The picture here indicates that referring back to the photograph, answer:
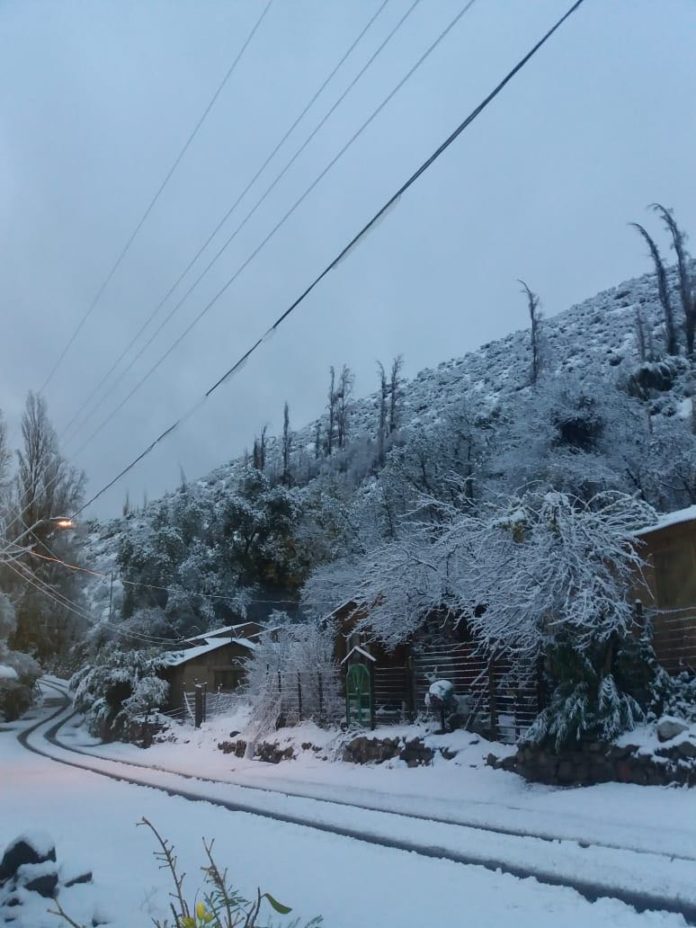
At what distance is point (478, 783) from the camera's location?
15000 mm

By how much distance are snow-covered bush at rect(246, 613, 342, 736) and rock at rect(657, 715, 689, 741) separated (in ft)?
37.4

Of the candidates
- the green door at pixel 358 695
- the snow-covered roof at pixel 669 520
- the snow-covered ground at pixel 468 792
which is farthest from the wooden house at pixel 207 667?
the snow-covered roof at pixel 669 520

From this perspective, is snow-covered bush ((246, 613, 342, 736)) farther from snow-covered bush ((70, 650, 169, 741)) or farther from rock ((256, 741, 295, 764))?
snow-covered bush ((70, 650, 169, 741))

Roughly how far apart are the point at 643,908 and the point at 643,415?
75.6ft

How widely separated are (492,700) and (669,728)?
15.0 feet

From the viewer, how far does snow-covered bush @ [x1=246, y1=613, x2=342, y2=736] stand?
23.3 metres

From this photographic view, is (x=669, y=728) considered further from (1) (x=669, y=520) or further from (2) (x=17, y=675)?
(2) (x=17, y=675)

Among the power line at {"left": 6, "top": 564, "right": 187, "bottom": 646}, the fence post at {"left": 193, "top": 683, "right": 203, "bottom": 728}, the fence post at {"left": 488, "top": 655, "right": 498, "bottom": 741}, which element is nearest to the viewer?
the fence post at {"left": 488, "top": 655, "right": 498, "bottom": 741}

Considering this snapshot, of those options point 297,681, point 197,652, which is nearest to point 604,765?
point 297,681

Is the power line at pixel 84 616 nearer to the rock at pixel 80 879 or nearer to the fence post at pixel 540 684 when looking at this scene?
the fence post at pixel 540 684

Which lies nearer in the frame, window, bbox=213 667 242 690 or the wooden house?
the wooden house

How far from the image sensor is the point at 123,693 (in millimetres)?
36344

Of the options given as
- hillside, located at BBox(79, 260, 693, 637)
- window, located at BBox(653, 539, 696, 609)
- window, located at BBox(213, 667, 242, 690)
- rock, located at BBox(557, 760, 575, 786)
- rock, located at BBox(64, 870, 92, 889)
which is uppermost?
hillside, located at BBox(79, 260, 693, 637)

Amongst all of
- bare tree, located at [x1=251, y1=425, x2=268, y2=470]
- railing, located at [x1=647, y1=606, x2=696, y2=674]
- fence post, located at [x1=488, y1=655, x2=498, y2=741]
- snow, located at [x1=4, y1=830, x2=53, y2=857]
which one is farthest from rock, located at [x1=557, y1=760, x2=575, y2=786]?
bare tree, located at [x1=251, y1=425, x2=268, y2=470]
